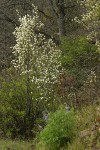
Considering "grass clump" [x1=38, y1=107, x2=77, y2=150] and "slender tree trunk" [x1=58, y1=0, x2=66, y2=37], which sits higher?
"slender tree trunk" [x1=58, y1=0, x2=66, y2=37]

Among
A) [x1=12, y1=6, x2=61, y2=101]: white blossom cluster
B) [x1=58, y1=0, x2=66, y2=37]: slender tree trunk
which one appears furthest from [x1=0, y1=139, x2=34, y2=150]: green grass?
[x1=58, y1=0, x2=66, y2=37]: slender tree trunk

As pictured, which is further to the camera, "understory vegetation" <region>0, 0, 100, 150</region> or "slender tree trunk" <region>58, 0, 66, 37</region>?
Result: "slender tree trunk" <region>58, 0, 66, 37</region>

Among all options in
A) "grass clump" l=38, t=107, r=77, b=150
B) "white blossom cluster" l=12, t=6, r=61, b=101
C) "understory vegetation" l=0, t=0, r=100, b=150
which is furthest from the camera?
"white blossom cluster" l=12, t=6, r=61, b=101

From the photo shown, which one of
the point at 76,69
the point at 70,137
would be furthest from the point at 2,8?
the point at 70,137

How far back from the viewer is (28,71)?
1297 centimetres

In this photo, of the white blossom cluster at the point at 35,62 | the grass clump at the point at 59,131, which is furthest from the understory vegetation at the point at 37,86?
the grass clump at the point at 59,131

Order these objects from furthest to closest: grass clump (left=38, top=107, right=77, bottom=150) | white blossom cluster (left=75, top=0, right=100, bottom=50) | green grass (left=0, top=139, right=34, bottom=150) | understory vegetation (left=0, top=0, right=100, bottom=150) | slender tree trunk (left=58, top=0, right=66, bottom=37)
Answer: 1. slender tree trunk (left=58, top=0, right=66, bottom=37)
2. understory vegetation (left=0, top=0, right=100, bottom=150)
3. white blossom cluster (left=75, top=0, right=100, bottom=50)
4. green grass (left=0, top=139, right=34, bottom=150)
5. grass clump (left=38, top=107, right=77, bottom=150)

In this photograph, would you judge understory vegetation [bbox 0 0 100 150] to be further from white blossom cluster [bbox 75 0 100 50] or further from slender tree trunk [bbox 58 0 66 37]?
slender tree trunk [bbox 58 0 66 37]

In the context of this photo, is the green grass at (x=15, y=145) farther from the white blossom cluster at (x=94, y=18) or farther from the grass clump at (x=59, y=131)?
the white blossom cluster at (x=94, y=18)

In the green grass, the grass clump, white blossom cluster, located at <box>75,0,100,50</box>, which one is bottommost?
the green grass

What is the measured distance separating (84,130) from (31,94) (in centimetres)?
435

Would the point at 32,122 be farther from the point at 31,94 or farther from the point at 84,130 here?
the point at 84,130

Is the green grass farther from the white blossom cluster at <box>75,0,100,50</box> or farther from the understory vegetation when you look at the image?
the white blossom cluster at <box>75,0,100,50</box>

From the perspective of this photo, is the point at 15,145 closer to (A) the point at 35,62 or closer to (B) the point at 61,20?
(A) the point at 35,62
